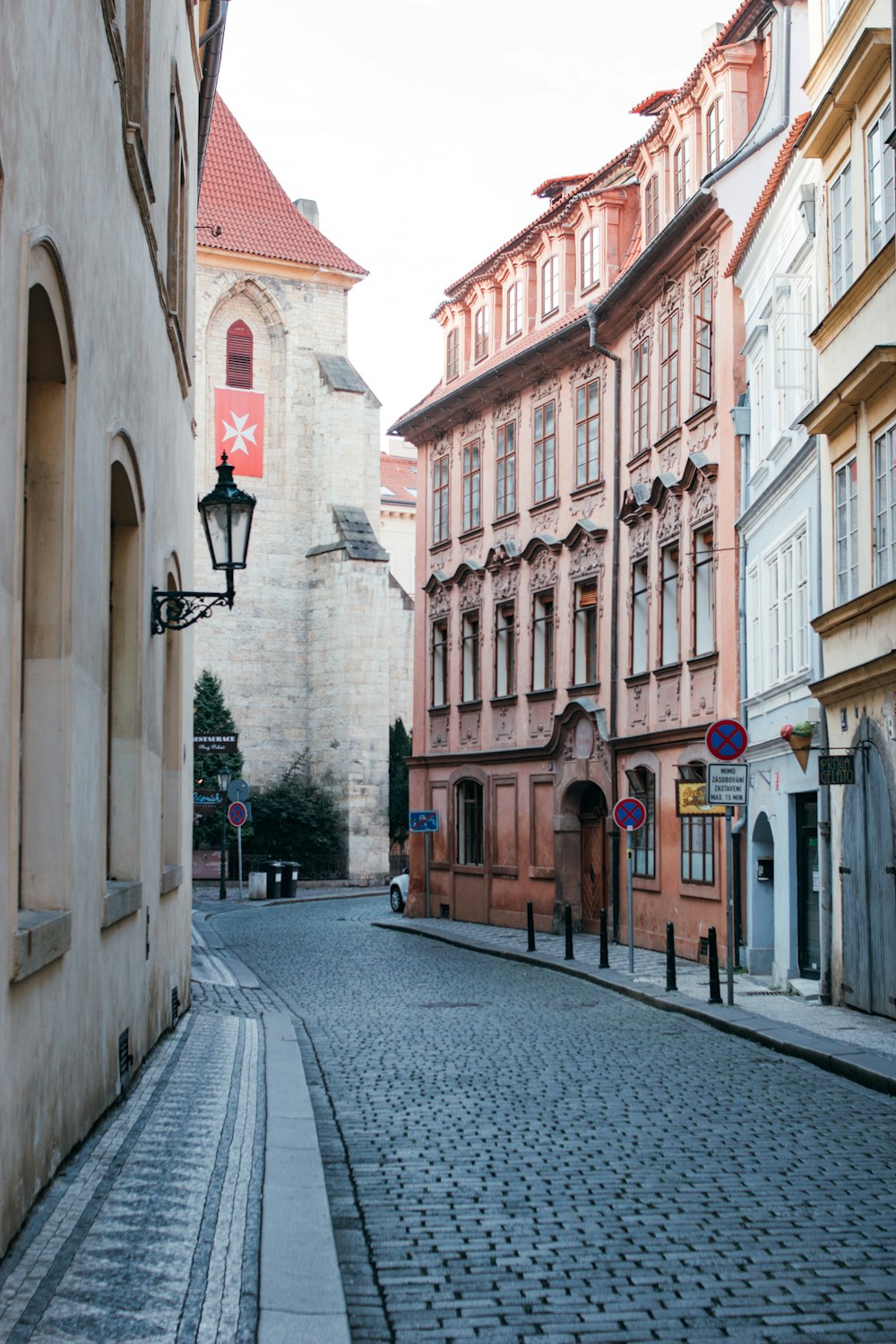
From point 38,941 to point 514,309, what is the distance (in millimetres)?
29365

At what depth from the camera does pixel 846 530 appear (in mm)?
16562

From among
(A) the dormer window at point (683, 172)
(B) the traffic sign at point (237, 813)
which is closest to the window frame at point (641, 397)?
(A) the dormer window at point (683, 172)

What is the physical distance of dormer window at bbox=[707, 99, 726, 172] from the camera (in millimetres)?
24328

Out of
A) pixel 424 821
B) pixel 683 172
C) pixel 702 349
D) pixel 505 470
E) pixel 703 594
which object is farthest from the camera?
pixel 424 821

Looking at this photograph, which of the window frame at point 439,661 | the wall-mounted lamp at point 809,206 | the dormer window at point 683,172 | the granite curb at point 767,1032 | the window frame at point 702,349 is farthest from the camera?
the window frame at point 439,661

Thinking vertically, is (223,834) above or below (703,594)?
below

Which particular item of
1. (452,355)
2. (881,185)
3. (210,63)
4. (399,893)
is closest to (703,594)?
(881,185)

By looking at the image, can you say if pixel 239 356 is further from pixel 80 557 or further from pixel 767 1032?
pixel 80 557

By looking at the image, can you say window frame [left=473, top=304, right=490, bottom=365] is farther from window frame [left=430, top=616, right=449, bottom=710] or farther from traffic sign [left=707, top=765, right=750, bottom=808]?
traffic sign [left=707, top=765, right=750, bottom=808]

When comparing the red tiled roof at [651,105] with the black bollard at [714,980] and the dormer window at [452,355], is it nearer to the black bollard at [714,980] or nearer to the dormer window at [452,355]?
the dormer window at [452,355]

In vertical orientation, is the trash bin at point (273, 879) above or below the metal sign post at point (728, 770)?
below

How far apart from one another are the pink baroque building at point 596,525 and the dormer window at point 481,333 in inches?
3.3

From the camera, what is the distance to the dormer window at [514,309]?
33781 mm

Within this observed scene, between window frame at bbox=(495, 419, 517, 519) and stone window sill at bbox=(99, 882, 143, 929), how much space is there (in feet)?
77.2
